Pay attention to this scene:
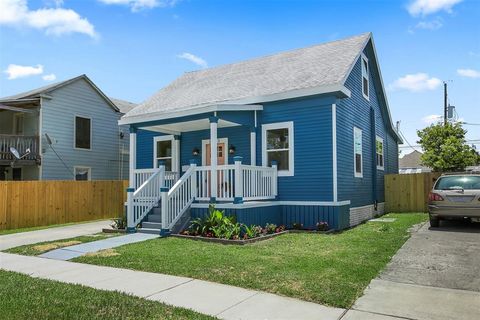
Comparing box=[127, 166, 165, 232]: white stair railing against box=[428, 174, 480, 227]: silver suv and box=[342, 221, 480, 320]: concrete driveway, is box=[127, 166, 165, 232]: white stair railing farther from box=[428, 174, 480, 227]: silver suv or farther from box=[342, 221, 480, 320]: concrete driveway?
box=[428, 174, 480, 227]: silver suv

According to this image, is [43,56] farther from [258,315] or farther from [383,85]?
[383,85]

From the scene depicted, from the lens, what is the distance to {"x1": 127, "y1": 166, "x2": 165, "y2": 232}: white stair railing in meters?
11.1

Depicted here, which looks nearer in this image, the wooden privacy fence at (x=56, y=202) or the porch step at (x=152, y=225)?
the porch step at (x=152, y=225)

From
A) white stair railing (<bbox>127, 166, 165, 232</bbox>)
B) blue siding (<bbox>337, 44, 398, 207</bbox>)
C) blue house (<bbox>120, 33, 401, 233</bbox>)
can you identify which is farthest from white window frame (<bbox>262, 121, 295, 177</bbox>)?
white stair railing (<bbox>127, 166, 165, 232</bbox>)

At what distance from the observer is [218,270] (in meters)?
6.25

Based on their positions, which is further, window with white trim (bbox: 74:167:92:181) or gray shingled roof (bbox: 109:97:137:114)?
gray shingled roof (bbox: 109:97:137:114)

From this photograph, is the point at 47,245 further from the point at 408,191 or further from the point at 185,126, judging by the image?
the point at 408,191

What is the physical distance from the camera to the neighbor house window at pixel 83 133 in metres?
20.3

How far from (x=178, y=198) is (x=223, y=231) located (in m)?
1.86

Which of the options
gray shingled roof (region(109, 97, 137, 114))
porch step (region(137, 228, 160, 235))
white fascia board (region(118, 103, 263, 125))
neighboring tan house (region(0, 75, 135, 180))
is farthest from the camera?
gray shingled roof (region(109, 97, 137, 114))

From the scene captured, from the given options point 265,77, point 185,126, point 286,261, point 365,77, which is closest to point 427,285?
point 286,261

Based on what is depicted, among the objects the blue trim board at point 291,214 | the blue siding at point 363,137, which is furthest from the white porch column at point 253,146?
the blue siding at point 363,137

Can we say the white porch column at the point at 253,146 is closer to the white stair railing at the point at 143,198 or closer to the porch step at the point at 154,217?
the white stair railing at the point at 143,198

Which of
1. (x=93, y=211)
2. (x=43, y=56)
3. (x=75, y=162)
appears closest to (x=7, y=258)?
(x=43, y=56)
